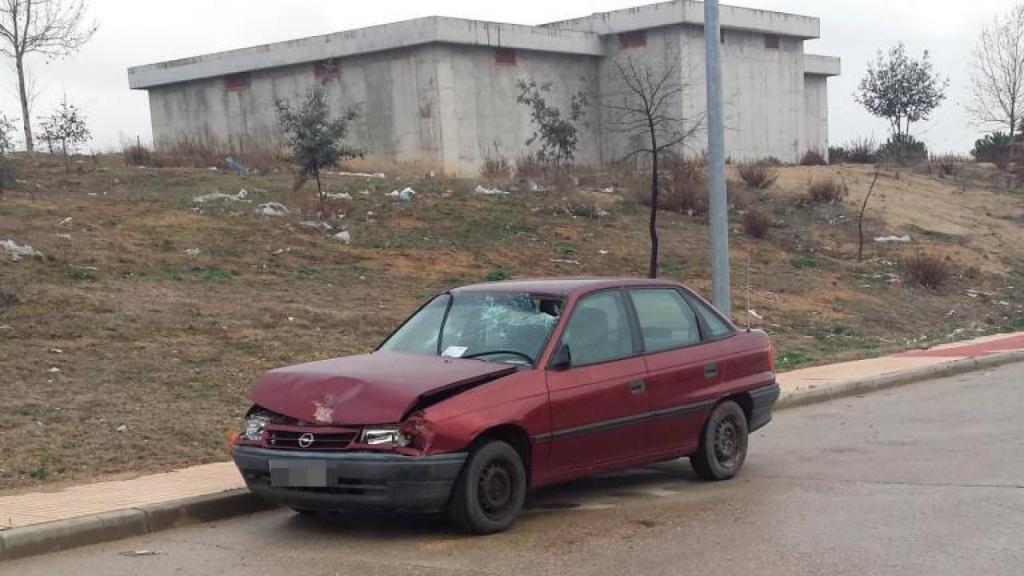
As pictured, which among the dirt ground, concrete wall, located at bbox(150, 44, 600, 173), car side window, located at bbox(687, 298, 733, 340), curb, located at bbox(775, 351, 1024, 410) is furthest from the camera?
concrete wall, located at bbox(150, 44, 600, 173)

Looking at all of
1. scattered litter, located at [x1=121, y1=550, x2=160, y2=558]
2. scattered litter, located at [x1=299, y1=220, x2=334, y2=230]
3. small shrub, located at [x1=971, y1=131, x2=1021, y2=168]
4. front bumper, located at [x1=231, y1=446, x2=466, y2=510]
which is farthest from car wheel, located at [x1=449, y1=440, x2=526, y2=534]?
small shrub, located at [x1=971, y1=131, x2=1021, y2=168]

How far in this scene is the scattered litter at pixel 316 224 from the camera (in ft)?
72.0

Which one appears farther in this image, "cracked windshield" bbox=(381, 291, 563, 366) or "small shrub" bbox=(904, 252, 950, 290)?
"small shrub" bbox=(904, 252, 950, 290)

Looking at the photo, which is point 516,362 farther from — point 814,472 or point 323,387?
point 814,472

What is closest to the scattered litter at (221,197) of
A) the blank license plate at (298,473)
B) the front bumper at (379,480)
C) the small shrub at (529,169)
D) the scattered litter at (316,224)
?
the scattered litter at (316,224)

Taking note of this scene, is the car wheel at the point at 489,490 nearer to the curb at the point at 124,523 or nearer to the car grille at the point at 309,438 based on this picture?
the car grille at the point at 309,438

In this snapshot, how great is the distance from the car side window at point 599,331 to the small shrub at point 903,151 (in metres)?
36.9

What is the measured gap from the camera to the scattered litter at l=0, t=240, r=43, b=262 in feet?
53.5

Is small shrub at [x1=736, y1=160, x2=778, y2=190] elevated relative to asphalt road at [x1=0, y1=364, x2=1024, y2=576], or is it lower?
elevated

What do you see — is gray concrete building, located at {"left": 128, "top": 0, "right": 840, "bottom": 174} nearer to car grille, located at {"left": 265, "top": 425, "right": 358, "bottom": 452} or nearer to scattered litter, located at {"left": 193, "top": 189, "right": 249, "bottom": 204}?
scattered litter, located at {"left": 193, "top": 189, "right": 249, "bottom": 204}

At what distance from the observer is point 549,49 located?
38.3 metres

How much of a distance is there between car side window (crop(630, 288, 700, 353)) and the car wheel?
172 cm

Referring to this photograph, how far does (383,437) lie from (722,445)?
131 inches

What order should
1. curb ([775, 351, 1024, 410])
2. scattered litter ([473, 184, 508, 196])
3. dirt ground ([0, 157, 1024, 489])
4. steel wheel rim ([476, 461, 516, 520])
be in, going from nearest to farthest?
steel wheel rim ([476, 461, 516, 520]) < dirt ground ([0, 157, 1024, 489]) < curb ([775, 351, 1024, 410]) < scattered litter ([473, 184, 508, 196])
